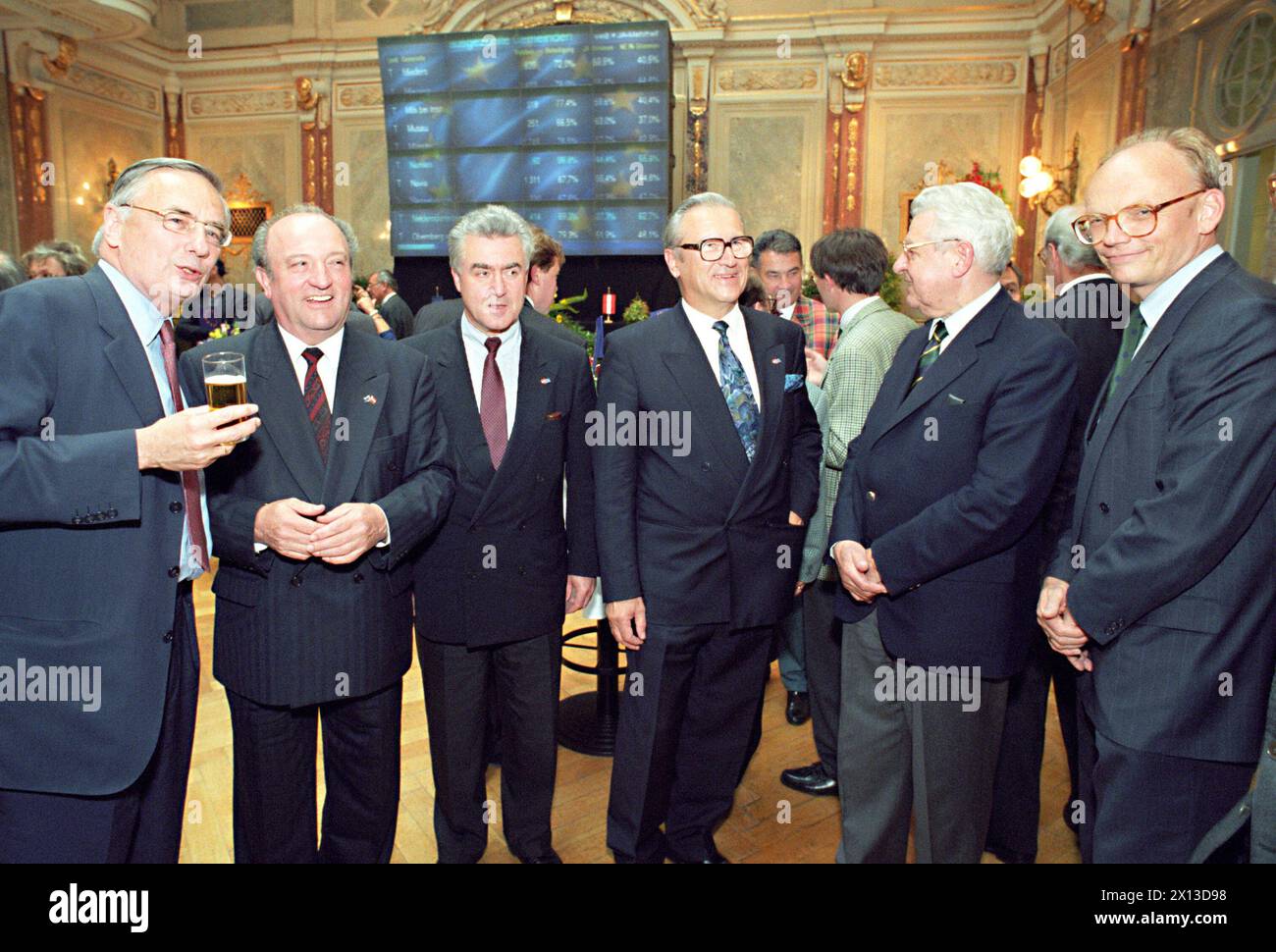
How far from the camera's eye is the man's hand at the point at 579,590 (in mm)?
2539

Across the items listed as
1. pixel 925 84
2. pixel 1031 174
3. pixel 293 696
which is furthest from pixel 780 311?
pixel 925 84

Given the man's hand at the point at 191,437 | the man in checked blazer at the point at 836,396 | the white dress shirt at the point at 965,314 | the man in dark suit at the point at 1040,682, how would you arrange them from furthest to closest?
the man in checked blazer at the point at 836,396 < the man in dark suit at the point at 1040,682 < the white dress shirt at the point at 965,314 < the man's hand at the point at 191,437

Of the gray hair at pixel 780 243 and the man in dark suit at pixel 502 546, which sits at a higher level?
the gray hair at pixel 780 243

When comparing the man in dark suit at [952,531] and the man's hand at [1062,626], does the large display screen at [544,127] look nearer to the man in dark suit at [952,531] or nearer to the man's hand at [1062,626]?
the man in dark suit at [952,531]

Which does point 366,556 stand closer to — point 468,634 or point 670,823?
point 468,634

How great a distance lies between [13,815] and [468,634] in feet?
3.49

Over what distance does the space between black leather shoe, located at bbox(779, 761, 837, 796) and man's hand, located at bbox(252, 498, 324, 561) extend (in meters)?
2.03

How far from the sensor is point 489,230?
91.9 inches

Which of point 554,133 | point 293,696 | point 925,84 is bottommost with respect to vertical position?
point 293,696

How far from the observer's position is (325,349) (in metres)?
2.12

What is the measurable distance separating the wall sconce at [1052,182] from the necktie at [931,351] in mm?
8103

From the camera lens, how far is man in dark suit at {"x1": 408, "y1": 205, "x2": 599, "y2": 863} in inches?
93.7

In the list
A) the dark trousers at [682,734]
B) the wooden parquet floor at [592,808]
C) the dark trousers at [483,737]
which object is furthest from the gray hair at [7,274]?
the dark trousers at [682,734]

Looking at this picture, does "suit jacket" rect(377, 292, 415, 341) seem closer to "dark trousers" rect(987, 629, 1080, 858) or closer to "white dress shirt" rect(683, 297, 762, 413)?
"white dress shirt" rect(683, 297, 762, 413)
